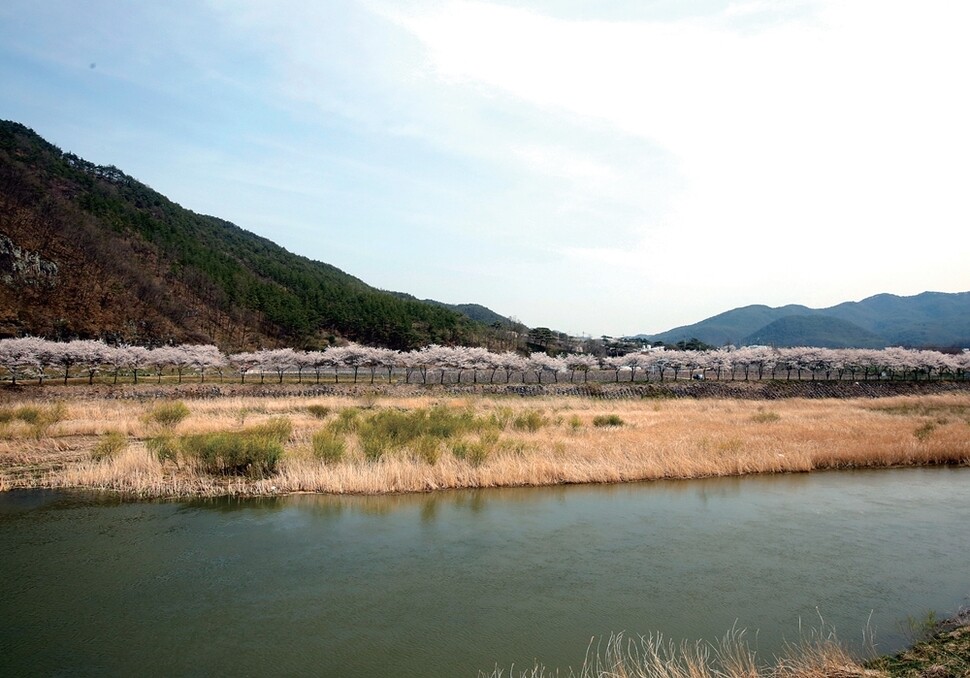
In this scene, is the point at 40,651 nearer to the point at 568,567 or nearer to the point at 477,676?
the point at 477,676

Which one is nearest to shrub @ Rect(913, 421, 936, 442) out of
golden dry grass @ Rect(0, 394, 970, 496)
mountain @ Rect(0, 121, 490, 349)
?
golden dry grass @ Rect(0, 394, 970, 496)

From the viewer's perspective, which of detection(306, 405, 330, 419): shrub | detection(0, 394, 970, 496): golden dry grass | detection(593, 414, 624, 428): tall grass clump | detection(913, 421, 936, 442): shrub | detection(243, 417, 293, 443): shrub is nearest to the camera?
detection(0, 394, 970, 496): golden dry grass

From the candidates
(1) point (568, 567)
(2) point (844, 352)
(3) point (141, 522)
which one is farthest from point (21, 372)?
(2) point (844, 352)

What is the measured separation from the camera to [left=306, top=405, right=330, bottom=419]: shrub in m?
30.9

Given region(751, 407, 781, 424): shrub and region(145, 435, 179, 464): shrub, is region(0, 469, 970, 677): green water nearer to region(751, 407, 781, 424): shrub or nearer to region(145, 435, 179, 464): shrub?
region(145, 435, 179, 464): shrub

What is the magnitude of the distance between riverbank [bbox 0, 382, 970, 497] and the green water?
1.18 metres

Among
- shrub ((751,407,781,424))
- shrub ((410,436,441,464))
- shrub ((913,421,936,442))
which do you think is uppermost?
shrub ((913,421,936,442))

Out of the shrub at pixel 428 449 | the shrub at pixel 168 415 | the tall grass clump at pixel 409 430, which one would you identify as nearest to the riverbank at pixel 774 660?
the shrub at pixel 428 449

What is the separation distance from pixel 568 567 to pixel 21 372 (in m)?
48.1

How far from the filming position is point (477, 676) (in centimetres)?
Result: 792

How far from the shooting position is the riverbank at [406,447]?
17.3 metres

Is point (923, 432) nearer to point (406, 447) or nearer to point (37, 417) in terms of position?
point (406, 447)

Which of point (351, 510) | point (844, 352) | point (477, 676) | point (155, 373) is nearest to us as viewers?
point (477, 676)

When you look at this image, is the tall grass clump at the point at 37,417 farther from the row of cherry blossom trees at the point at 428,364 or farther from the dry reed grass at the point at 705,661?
the dry reed grass at the point at 705,661
